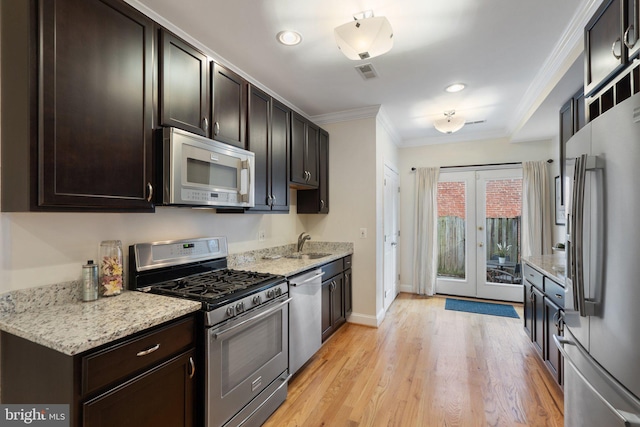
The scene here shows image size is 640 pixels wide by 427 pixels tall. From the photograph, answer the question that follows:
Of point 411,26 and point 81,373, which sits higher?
point 411,26

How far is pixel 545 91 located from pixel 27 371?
415cm

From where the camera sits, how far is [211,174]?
78.4 inches

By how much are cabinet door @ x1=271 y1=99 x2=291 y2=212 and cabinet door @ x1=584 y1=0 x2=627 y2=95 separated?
89.5 inches

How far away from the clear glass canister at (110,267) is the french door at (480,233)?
464 centimetres

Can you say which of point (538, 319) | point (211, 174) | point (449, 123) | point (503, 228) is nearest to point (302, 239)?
point (211, 174)

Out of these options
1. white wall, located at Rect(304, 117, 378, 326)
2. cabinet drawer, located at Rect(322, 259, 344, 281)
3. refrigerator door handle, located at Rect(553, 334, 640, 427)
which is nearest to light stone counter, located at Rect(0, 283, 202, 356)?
cabinet drawer, located at Rect(322, 259, 344, 281)

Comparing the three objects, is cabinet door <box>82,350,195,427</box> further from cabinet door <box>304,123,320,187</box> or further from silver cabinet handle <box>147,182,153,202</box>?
cabinet door <box>304,123,320,187</box>

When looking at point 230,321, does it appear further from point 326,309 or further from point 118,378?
point 326,309

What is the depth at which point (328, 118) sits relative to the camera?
382 centimetres

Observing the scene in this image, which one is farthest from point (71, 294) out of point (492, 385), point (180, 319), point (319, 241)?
point (492, 385)

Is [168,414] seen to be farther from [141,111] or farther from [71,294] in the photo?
[141,111]

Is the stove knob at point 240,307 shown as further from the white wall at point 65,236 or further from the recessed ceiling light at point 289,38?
the recessed ceiling light at point 289,38

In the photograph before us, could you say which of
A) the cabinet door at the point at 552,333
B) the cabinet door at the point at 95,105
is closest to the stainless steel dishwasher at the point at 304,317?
the cabinet door at the point at 95,105

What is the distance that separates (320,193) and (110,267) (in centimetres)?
240
